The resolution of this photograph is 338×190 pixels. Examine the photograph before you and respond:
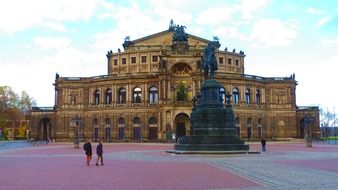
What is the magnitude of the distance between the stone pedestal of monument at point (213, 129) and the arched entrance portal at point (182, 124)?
4622 centimetres

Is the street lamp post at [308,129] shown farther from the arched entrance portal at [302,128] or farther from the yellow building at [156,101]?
the arched entrance portal at [302,128]

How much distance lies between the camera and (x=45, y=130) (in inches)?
4124

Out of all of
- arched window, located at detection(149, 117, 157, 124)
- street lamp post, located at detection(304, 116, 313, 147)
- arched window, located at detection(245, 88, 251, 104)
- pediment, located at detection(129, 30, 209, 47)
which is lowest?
street lamp post, located at detection(304, 116, 313, 147)

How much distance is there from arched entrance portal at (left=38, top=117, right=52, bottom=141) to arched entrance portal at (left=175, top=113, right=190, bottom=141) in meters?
32.9

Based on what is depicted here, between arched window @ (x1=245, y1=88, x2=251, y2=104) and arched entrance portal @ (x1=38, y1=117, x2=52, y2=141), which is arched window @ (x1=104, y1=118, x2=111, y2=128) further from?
arched window @ (x1=245, y1=88, x2=251, y2=104)

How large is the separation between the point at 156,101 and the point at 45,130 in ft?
104

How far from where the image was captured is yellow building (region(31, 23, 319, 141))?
Result: 86.5 metres

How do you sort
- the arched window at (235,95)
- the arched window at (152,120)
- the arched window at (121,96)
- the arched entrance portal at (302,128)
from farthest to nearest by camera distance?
the arched entrance portal at (302,128), the arched window at (121,96), the arched window at (235,95), the arched window at (152,120)

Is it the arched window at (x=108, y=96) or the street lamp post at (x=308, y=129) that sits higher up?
the arched window at (x=108, y=96)

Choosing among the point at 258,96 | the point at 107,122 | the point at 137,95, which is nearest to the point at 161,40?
the point at 137,95

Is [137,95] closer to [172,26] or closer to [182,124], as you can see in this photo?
[182,124]

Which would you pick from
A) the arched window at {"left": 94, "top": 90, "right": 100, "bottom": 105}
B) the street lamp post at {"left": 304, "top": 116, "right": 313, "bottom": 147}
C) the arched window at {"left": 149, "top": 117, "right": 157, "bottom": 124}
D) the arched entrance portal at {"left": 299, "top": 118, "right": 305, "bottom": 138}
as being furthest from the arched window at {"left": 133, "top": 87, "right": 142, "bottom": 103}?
the arched entrance portal at {"left": 299, "top": 118, "right": 305, "bottom": 138}

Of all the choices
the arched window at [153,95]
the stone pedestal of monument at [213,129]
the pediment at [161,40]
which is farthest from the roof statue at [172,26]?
the stone pedestal of monument at [213,129]

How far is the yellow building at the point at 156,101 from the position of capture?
284 feet
